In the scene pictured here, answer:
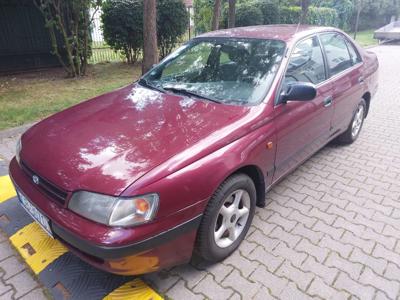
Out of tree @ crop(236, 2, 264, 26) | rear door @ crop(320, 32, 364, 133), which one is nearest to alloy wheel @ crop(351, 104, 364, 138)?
rear door @ crop(320, 32, 364, 133)

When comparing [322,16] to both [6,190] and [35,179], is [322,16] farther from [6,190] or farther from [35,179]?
[35,179]

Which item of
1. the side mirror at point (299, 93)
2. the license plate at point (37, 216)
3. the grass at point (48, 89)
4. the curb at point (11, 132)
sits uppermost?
the side mirror at point (299, 93)

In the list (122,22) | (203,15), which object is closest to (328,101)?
(122,22)

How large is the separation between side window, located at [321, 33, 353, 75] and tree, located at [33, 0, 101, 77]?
5753 millimetres

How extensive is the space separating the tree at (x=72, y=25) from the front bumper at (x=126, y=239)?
6.29 m

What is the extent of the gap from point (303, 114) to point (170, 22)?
7.85 metres

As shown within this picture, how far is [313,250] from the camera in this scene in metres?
2.76

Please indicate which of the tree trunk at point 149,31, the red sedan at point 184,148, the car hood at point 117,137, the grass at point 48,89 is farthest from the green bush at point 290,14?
the car hood at point 117,137

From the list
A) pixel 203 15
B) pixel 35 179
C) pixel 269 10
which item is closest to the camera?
pixel 35 179

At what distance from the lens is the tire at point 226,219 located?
91.1 inches

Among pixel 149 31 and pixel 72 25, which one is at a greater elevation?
pixel 72 25

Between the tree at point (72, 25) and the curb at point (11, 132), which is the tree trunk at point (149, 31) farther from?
the curb at point (11, 132)

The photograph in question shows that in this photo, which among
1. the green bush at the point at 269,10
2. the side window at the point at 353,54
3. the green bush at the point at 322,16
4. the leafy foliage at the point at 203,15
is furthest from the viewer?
the green bush at the point at 322,16

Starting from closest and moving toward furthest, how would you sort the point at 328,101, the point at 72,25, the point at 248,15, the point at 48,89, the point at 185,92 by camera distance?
the point at 185,92 < the point at 328,101 < the point at 48,89 < the point at 72,25 < the point at 248,15
